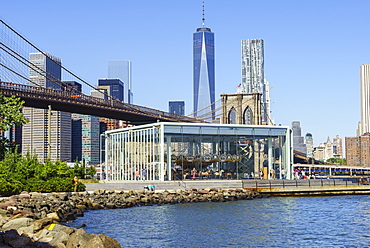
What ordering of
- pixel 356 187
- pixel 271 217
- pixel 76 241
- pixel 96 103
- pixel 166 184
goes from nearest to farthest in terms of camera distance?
pixel 76 241 < pixel 271 217 < pixel 166 184 < pixel 356 187 < pixel 96 103

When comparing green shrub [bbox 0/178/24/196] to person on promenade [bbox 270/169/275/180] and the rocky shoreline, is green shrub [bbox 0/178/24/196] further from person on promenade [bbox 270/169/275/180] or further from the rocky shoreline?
person on promenade [bbox 270/169/275/180]

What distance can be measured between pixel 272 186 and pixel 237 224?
62.6 ft

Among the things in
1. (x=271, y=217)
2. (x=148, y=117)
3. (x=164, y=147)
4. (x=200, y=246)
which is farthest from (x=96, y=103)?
(x=200, y=246)

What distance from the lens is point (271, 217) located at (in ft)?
109

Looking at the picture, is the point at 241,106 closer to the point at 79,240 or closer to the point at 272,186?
the point at 272,186

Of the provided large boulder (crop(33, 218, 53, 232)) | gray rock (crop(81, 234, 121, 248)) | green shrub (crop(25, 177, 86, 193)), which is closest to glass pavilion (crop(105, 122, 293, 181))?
green shrub (crop(25, 177, 86, 193))

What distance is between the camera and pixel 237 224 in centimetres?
3034

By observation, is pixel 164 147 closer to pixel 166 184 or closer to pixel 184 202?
pixel 166 184

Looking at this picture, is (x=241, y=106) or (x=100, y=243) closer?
(x=100, y=243)

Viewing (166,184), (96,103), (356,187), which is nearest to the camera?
(166,184)

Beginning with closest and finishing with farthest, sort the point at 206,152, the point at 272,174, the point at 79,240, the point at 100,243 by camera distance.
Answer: the point at 100,243 < the point at 79,240 < the point at 206,152 < the point at 272,174

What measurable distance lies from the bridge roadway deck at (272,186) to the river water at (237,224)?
5888 millimetres

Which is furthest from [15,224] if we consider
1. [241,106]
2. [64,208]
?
[241,106]

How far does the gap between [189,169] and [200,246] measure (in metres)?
29.0
